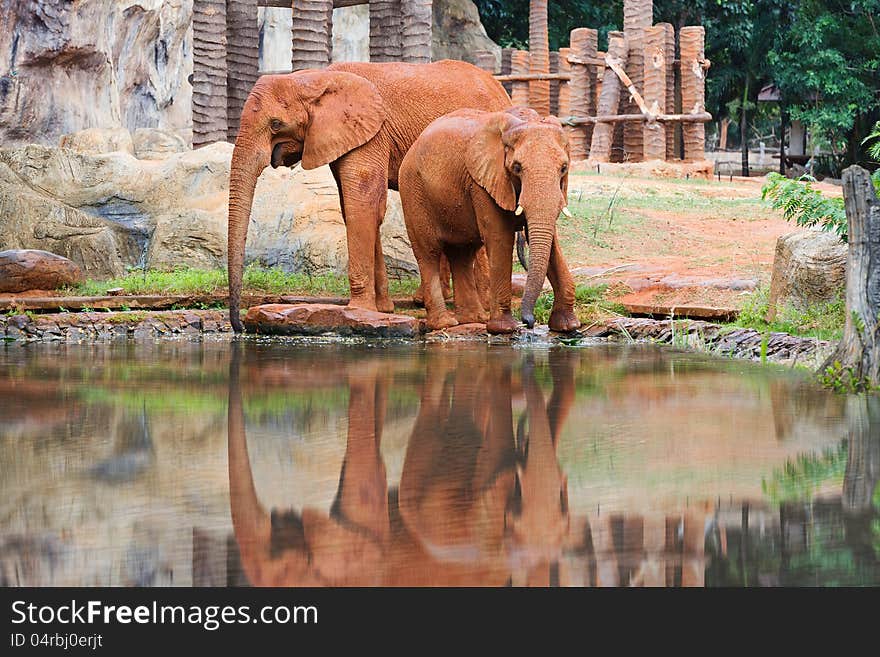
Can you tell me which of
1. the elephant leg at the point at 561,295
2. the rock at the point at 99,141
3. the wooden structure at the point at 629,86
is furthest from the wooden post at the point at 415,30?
the wooden structure at the point at 629,86

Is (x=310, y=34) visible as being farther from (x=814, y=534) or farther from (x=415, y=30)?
(x=814, y=534)

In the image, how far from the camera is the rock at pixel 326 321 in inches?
453

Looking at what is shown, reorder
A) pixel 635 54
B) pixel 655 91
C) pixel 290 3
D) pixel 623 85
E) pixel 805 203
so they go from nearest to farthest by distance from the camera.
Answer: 1. pixel 805 203
2. pixel 290 3
3. pixel 655 91
4. pixel 623 85
5. pixel 635 54

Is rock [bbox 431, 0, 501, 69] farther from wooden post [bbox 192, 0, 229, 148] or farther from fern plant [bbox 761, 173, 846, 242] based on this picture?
fern plant [bbox 761, 173, 846, 242]

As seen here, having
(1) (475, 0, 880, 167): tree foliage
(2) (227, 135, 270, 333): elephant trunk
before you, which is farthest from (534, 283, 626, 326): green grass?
(1) (475, 0, 880, 167): tree foliage

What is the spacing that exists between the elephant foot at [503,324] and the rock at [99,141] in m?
9.44

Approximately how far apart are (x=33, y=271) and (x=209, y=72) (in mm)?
4974

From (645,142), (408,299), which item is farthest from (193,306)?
(645,142)

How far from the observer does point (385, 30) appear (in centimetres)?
1706

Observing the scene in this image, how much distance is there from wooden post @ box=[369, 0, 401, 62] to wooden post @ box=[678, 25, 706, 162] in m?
10.8

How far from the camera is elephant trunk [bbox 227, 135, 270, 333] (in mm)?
11516

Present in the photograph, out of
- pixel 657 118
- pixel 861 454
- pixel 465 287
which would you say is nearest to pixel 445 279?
pixel 465 287

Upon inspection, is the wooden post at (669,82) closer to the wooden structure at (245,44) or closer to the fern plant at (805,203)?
the wooden structure at (245,44)
